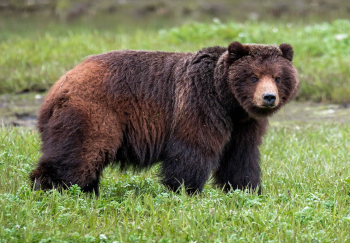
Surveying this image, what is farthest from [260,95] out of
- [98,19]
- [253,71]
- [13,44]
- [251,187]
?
[98,19]

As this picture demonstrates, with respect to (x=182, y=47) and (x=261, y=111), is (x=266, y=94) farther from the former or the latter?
(x=182, y=47)

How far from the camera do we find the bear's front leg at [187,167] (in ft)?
17.5

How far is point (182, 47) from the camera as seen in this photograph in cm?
1227

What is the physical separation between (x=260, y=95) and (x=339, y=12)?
1543 cm

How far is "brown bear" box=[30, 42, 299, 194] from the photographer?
511 centimetres

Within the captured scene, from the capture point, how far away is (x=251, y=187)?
18.2 feet

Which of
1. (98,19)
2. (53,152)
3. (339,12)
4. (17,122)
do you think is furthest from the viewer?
(339,12)

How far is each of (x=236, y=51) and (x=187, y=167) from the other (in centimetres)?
126

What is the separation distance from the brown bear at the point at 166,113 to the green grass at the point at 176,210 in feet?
0.91

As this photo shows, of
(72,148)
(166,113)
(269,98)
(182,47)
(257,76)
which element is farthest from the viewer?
(182,47)

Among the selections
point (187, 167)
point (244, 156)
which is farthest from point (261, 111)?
point (187, 167)

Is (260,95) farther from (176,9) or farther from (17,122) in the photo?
(176,9)

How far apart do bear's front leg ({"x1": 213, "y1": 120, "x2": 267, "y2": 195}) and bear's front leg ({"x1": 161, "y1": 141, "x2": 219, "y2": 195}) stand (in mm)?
328

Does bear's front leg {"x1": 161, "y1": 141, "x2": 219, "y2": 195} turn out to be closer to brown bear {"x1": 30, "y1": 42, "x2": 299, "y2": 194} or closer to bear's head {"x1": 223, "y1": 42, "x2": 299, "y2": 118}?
brown bear {"x1": 30, "y1": 42, "x2": 299, "y2": 194}
